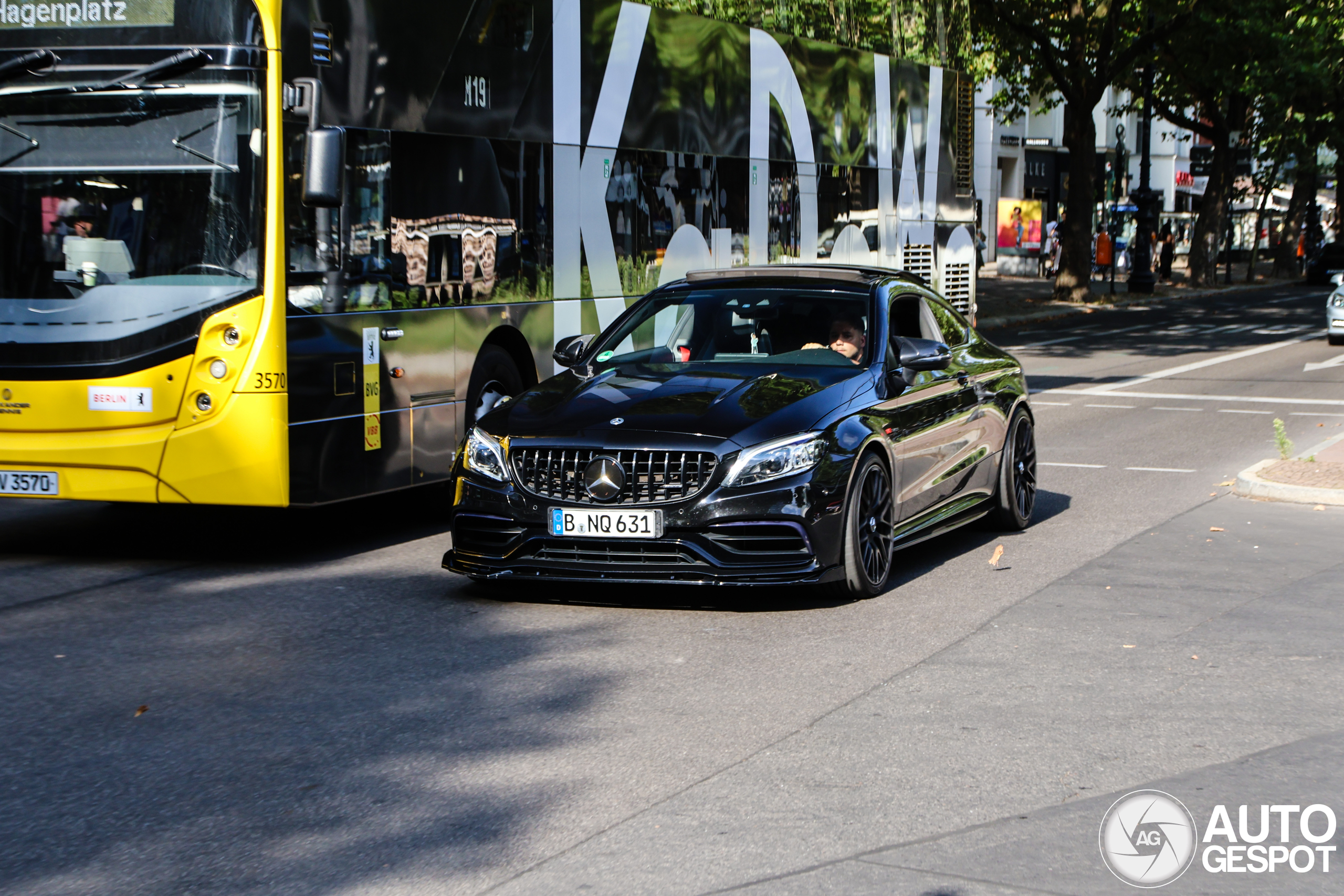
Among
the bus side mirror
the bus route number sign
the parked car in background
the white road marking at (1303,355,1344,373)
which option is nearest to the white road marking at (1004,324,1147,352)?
the white road marking at (1303,355,1344,373)

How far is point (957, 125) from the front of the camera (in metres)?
18.7

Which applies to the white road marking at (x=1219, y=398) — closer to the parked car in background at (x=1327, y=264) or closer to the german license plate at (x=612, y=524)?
the german license plate at (x=612, y=524)

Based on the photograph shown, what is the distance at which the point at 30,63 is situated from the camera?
27.6ft

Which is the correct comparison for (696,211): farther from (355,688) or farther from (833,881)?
(833,881)

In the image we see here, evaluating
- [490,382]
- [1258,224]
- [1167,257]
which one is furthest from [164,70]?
[1258,224]

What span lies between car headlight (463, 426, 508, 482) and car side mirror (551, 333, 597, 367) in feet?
3.72

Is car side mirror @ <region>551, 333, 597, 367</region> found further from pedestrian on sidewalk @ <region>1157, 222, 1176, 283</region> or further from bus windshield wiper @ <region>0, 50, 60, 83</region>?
pedestrian on sidewalk @ <region>1157, 222, 1176, 283</region>

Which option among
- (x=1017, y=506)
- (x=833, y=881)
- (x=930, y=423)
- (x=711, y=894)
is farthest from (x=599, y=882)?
(x=1017, y=506)

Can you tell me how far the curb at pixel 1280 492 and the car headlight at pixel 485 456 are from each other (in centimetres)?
594

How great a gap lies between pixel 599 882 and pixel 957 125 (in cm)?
1572

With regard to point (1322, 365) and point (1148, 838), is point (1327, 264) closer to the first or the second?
point (1322, 365)

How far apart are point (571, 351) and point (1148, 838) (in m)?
4.92

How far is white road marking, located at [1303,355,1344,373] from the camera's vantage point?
76.1 feet

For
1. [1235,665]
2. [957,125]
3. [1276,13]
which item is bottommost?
[1235,665]
